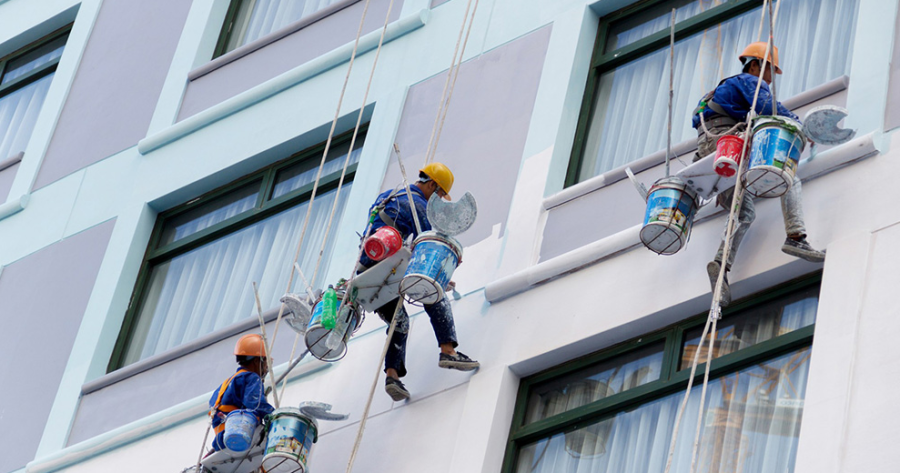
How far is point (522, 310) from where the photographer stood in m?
12.9

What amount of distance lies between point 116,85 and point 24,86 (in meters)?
2.53

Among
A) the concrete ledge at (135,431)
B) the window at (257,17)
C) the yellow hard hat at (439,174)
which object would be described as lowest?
the concrete ledge at (135,431)

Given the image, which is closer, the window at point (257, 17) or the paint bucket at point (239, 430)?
the paint bucket at point (239, 430)

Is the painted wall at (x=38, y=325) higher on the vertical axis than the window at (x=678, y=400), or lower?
higher

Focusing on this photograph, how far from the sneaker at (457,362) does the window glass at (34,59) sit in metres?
9.48

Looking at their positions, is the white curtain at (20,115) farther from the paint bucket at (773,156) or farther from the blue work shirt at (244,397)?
the paint bucket at (773,156)

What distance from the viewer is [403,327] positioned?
518 inches

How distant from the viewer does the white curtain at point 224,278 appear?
15.8 m

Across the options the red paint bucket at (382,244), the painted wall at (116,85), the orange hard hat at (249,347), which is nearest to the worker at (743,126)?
the red paint bucket at (382,244)

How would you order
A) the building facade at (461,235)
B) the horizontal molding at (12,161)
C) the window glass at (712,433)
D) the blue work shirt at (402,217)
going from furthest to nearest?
the horizontal molding at (12,161)
the blue work shirt at (402,217)
the building facade at (461,235)
the window glass at (712,433)

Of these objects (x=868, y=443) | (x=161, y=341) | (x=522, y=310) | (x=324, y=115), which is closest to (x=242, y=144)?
(x=324, y=115)

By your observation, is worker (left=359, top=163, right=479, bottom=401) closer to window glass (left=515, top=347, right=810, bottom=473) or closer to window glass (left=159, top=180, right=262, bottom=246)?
window glass (left=515, top=347, right=810, bottom=473)

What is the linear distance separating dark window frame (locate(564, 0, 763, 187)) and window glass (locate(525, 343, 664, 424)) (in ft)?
6.69

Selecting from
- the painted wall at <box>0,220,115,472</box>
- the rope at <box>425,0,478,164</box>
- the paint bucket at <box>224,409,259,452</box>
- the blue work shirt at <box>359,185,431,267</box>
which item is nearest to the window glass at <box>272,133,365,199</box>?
the rope at <box>425,0,478,164</box>
